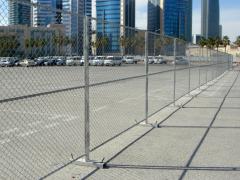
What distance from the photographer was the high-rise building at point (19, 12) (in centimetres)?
482

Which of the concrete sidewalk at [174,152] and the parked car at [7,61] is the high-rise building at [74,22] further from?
the concrete sidewalk at [174,152]

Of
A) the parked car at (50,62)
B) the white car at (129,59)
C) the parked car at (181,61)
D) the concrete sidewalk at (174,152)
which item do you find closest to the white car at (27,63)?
the parked car at (50,62)

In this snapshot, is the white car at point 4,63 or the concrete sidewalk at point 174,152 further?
the concrete sidewalk at point 174,152

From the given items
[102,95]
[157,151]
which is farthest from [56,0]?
[102,95]

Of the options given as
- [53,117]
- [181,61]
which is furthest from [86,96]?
[181,61]

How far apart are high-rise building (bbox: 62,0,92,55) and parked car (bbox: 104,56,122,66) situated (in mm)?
1234

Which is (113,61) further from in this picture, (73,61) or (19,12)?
(19,12)

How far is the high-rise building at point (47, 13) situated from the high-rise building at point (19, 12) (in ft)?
0.43

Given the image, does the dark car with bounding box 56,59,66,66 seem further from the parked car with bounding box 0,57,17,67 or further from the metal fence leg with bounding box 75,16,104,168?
the parked car with bounding box 0,57,17,67

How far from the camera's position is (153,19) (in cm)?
11606

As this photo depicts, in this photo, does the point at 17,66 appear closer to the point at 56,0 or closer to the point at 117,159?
the point at 56,0

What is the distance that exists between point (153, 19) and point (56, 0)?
112 metres

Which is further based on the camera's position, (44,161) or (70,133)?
(70,133)

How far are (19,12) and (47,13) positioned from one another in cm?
82
